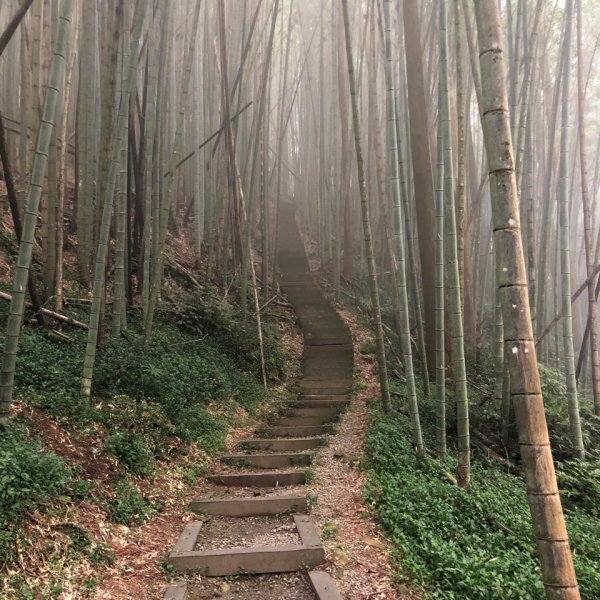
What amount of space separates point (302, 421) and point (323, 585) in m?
2.53

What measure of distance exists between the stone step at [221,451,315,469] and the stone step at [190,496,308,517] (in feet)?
2.26

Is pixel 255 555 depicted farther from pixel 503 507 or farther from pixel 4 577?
pixel 503 507

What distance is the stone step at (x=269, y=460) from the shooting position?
356cm

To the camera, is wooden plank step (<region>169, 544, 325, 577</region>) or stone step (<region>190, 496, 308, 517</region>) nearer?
wooden plank step (<region>169, 544, 325, 577</region>)

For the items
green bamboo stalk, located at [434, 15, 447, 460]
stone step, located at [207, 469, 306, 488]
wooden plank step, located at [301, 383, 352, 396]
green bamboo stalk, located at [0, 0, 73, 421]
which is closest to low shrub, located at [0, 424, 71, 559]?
green bamboo stalk, located at [0, 0, 73, 421]

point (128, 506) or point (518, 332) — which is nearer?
point (518, 332)

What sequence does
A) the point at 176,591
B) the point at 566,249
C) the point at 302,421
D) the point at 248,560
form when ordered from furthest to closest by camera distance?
the point at 302,421 → the point at 566,249 → the point at 248,560 → the point at 176,591

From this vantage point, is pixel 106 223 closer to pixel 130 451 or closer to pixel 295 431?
pixel 130 451

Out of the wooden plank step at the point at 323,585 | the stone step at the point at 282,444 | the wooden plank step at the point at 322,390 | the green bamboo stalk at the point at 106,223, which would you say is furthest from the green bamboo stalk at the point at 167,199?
the wooden plank step at the point at 323,585

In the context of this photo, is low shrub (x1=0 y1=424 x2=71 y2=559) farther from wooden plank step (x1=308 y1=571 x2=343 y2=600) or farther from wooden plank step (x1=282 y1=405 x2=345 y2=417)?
→ wooden plank step (x1=282 y1=405 x2=345 y2=417)

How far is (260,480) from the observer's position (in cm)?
327

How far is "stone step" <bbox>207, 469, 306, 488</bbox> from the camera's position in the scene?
3.27 m

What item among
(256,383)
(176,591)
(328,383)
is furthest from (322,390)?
(176,591)

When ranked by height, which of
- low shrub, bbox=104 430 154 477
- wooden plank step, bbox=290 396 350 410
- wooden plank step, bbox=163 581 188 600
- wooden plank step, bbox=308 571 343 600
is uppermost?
low shrub, bbox=104 430 154 477
